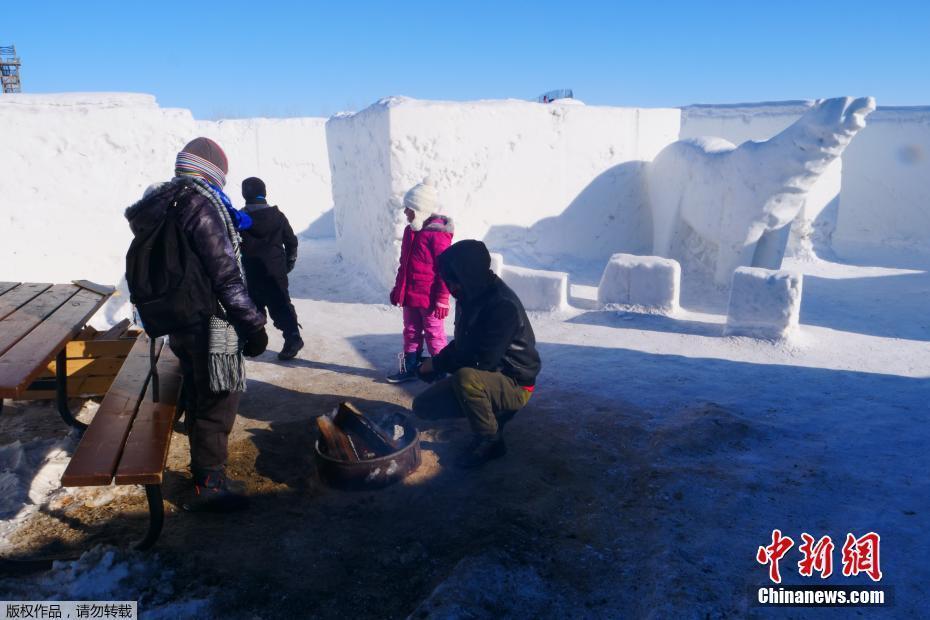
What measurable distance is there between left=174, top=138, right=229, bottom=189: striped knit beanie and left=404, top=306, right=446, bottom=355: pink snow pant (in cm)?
212

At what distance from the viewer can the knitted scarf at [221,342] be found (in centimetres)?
270

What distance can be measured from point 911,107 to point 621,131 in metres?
8.85

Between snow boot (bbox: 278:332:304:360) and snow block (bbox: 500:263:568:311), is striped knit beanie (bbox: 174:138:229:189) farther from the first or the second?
snow block (bbox: 500:263:568:311)

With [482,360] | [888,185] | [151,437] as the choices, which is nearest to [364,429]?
[482,360]

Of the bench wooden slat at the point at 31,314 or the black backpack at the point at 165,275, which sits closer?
the black backpack at the point at 165,275

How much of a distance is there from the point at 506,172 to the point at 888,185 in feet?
34.8

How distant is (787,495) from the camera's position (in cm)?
300

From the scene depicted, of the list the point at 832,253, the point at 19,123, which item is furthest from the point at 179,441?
the point at 832,253

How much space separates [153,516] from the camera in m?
2.47

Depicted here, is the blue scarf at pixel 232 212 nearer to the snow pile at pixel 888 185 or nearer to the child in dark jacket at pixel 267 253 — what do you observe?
the child in dark jacket at pixel 267 253

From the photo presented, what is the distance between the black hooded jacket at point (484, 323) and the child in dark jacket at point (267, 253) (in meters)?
2.02

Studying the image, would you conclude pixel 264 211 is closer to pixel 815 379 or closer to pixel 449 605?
pixel 449 605

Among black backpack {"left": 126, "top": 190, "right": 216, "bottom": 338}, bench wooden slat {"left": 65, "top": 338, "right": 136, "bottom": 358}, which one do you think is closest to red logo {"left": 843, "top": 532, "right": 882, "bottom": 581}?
black backpack {"left": 126, "top": 190, "right": 216, "bottom": 338}

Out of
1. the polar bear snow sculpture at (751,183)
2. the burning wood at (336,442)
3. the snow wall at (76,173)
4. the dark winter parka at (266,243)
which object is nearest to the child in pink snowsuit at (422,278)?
the dark winter parka at (266,243)
